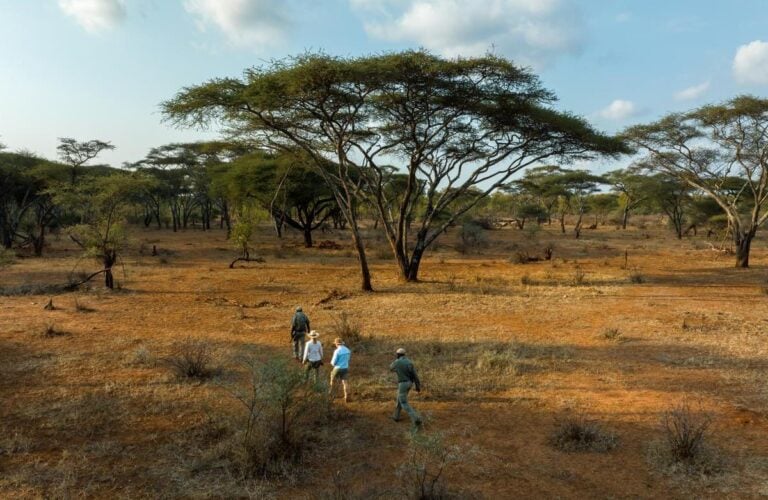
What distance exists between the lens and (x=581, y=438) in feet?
22.4

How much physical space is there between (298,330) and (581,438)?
19.5ft

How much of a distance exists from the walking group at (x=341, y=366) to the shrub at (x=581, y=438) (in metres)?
1.99

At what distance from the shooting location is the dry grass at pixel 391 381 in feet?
19.9

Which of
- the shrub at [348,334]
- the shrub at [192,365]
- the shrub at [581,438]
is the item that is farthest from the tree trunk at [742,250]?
the shrub at [192,365]

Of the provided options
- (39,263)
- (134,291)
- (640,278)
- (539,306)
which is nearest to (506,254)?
(640,278)

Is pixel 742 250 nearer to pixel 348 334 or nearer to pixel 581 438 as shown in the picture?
pixel 348 334

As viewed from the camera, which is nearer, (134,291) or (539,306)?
(539,306)

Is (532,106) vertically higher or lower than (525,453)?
higher

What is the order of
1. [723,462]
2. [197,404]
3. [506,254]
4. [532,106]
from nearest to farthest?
[723,462], [197,404], [532,106], [506,254]

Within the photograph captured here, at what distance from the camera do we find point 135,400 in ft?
27.3

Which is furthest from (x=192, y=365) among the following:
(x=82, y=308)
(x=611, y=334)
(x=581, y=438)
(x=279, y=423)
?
(x=611, y=334)

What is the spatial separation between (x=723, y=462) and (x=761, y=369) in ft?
15.9

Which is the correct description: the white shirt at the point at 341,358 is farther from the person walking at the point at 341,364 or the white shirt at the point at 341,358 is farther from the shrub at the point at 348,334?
the shrub at the point at 348,334

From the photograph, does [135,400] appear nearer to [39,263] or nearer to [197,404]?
[197,404]
